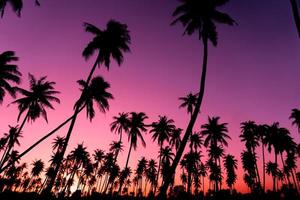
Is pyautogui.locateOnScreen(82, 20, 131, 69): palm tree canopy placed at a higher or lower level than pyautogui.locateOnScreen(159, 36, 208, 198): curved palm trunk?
higher

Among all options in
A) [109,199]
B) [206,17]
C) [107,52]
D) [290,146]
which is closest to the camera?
[206,17]

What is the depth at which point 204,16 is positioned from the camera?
2059 centimetres

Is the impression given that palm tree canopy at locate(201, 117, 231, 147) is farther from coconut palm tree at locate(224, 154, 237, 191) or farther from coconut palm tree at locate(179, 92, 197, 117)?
coconut palm tree at locate(224, 154, 237, 191)

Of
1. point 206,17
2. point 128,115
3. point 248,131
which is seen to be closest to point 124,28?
point 206,17

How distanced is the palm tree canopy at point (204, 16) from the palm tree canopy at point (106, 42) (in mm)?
8003

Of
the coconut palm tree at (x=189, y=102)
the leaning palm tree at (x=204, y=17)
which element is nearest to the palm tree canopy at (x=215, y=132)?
the coconut palm tree at (x=189, y=102)

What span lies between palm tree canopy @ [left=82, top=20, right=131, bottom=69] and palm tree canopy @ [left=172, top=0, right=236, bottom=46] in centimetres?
800

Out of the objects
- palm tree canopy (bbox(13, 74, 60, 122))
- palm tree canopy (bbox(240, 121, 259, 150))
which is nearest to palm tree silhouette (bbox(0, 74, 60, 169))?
palm tree canopy (bbox(13, 74, 60, 122))

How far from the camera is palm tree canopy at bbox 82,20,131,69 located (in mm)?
25047

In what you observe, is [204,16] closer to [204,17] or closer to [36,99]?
[204,17]

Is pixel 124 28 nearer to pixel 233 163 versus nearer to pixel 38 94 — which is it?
pixel 38 94

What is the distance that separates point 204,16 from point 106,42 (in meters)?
12.1

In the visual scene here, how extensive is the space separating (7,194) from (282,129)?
6389 centimetres

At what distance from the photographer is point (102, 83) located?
27547 millimetres
